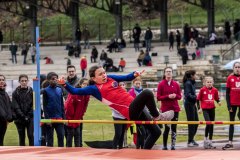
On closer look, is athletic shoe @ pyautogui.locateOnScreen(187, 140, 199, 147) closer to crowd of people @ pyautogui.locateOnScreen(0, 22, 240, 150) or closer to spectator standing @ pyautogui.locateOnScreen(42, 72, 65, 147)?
crowd of people @ pyautogui.locateOnScreen(0, 22, 240, 150)

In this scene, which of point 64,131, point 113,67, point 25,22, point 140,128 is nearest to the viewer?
point 140,128

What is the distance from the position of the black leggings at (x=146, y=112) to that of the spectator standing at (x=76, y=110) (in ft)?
8.31

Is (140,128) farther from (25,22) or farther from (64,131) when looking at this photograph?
(25,22)

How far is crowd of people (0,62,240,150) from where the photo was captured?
14328 millimetres

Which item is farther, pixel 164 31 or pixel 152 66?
pixel 164 31

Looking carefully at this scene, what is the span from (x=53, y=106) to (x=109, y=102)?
2.62 m

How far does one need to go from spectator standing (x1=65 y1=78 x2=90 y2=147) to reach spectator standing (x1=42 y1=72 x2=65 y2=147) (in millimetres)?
158

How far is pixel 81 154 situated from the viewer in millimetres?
11102

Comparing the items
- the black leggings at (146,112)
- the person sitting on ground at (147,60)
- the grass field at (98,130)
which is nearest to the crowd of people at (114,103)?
the black leggings at (146,112)

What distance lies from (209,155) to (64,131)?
24.1 feet

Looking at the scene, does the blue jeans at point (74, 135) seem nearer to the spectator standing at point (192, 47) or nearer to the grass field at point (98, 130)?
the grass field at point (98, 130)

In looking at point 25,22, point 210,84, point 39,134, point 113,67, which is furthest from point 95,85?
point 25,22

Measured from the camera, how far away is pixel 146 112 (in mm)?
14453

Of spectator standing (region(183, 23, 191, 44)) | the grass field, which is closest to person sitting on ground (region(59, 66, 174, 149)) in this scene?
the grass field
